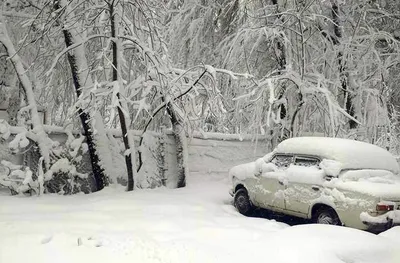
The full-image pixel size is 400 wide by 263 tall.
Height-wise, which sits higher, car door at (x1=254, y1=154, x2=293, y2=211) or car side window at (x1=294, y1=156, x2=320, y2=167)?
car side window at (x1=294, y1=156, x2=320, y2=167)

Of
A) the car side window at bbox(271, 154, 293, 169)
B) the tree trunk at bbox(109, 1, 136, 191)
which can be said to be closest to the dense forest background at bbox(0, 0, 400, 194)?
the tree trunk at bbox(109, 1, 136, 191)

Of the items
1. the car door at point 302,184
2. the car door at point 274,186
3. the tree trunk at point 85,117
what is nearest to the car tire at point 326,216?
the car door at point 302,184

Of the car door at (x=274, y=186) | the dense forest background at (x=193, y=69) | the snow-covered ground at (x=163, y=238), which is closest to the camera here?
the snow-covered ground at (x=163, y=238)

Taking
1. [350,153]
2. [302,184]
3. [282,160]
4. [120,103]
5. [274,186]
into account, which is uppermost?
[120,103]

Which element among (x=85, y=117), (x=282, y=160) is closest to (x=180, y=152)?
(x=85, y=117)

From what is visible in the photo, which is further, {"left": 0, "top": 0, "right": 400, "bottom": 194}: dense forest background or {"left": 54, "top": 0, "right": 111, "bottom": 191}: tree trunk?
{"left": 54, "top": 0, "right": 111, "bottom": 191}: tree trunk

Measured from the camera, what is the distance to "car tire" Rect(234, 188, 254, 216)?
9.54m

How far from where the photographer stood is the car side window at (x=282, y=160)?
8.95 metres

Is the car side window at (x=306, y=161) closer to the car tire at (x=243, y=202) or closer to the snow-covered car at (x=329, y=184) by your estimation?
the snow-covered car at (x=329, y=184)

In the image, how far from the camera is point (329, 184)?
7738mm

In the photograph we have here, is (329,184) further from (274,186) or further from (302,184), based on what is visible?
(274,186)

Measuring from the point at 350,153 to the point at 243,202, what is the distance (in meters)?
2.69

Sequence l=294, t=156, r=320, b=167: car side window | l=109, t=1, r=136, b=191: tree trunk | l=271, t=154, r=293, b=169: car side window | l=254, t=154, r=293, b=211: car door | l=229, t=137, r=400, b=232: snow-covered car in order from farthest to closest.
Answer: l=109, t=1, r=136, b=191: tree trunk, l=271, t=154, r=293, b=169: car side window, l=254, t=154, r=293, b=211: car door, l=294, t=156, r=320, b=167: car side window, l=229, t=137, r=400, b=232: snow-covered car

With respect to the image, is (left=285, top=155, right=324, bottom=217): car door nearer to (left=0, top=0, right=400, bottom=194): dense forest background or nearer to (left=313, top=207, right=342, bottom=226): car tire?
(left=313, top=207, right=342, bottom=226): car tire
